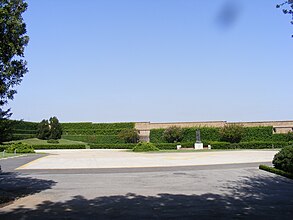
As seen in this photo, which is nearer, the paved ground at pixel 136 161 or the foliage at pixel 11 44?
the foliage at pixel 11 44

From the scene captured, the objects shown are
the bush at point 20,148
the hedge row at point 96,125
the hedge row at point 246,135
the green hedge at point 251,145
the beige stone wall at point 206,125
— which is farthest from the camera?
the hedge row at point 96,125

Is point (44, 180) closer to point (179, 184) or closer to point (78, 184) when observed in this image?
point (78, 184)

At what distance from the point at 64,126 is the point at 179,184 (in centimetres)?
5840

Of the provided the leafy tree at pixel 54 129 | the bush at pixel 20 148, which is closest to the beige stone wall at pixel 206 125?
the leafy tree at pixel 54 129

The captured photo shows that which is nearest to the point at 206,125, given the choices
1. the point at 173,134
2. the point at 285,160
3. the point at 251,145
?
the point at 173,134

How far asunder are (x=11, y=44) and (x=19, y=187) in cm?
597

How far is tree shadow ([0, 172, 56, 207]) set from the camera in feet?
33.2

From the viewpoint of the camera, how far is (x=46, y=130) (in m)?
57.4

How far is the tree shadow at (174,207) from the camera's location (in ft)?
24.6

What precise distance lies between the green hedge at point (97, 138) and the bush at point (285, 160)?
134 ft

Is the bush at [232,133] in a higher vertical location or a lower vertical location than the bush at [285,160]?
higher

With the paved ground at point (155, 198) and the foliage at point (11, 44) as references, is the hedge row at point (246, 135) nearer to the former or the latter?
the paved ground at point (155, 198)

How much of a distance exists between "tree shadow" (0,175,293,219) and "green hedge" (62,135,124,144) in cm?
4635

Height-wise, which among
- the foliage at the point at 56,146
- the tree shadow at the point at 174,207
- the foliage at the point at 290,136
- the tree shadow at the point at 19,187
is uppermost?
the foliage at the point at 290,136
